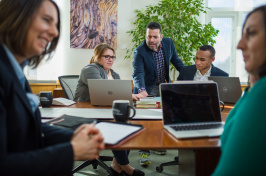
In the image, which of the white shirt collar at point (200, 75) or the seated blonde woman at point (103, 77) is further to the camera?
the white shirt collar at point (200, 75)

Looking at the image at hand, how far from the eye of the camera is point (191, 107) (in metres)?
1.23

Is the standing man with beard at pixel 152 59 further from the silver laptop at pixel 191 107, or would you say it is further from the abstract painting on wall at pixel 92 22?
the abstract painting on wall at pixel 92 22

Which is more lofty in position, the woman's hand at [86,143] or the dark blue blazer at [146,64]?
the dark blue blazer at [146,64]

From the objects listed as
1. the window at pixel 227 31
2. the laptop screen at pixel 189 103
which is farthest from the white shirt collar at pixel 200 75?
the window at pixel 227 31

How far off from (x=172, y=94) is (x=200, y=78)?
1.49 meters

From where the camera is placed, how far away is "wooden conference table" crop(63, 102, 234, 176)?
0.95 m

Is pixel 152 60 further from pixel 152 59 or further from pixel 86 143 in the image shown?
pixel 86 143

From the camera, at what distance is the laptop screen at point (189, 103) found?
1207 mm

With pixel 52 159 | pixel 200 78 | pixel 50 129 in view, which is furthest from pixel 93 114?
pixel 200 78

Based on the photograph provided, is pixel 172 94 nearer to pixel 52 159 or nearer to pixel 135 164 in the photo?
pixel 52 159

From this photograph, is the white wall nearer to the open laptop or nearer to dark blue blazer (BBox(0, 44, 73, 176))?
the open laptop

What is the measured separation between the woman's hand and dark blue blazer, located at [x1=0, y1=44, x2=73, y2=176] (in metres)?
0.03

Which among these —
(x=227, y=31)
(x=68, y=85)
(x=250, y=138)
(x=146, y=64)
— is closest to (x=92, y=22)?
(x=146, y=64)

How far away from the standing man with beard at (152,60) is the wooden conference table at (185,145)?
4.67 feet
